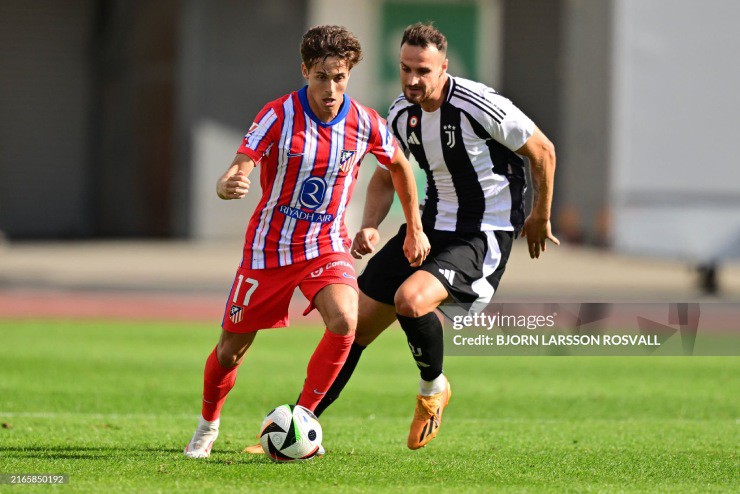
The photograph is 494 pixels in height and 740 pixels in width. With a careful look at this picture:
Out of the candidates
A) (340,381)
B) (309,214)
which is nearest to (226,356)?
(340,381)

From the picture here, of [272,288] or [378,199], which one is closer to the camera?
[272,288]

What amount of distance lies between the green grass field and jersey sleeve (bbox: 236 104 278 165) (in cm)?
159

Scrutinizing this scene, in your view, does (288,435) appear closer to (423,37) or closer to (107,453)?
(107,453)

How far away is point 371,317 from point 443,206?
2.57 ft

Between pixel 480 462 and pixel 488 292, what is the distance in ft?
3.38

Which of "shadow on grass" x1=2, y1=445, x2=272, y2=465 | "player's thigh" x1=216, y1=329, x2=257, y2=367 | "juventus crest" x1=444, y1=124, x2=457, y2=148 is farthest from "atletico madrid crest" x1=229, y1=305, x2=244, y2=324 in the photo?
"juventus crest" x1=444, y1=124, x2=457, y2=148

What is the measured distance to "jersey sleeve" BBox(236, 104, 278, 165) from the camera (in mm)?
6221

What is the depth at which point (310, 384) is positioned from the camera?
6652 millimetres

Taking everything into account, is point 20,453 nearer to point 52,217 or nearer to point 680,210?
point 680,210

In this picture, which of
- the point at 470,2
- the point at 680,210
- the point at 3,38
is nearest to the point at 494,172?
the point at 680,210

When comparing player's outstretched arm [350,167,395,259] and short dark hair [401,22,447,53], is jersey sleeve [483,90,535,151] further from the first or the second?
player's outstretched arm [350,167,395,259]

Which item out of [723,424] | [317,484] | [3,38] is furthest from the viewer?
[3,38]

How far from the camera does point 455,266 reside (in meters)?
6.96

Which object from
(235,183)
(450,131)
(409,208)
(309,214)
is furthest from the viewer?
(450,131)
